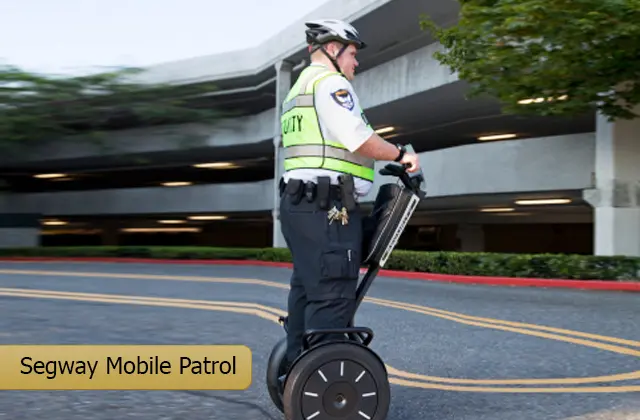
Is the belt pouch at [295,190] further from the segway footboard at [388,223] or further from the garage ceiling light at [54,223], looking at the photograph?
the garage ceiling light at [54,223]

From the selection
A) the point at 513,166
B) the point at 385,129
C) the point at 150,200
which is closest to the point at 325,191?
the point at 513,166

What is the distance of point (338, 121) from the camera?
130 inches

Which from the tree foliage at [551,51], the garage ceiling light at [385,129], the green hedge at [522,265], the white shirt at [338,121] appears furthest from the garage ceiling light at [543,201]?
the white shirt at [338,121]

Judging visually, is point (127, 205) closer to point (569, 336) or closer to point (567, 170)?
point (567, 170)

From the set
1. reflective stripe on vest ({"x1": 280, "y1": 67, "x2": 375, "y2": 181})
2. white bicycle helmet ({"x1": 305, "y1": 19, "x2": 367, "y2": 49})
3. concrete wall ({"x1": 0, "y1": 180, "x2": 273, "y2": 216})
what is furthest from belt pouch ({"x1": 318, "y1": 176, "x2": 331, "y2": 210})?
concrete wall ({"x1": 0, "y1": 180, "x2": 273, "y2": 216})

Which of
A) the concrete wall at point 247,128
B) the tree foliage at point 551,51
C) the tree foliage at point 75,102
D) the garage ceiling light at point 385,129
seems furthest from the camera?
the tree foliage at point 75,102

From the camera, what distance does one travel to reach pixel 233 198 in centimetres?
3400

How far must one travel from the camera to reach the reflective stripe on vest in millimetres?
3379

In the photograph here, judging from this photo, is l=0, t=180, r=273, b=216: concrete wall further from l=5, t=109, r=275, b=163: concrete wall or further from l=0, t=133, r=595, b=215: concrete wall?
l=0, t=133, r=595, b=215: concrete wall

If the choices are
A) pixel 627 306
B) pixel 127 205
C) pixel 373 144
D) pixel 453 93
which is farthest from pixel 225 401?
pixel 127 205

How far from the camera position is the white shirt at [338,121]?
329 centimetres

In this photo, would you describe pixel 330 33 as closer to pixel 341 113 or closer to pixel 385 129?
pixel 341 113

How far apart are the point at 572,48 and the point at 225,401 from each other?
396 inches
